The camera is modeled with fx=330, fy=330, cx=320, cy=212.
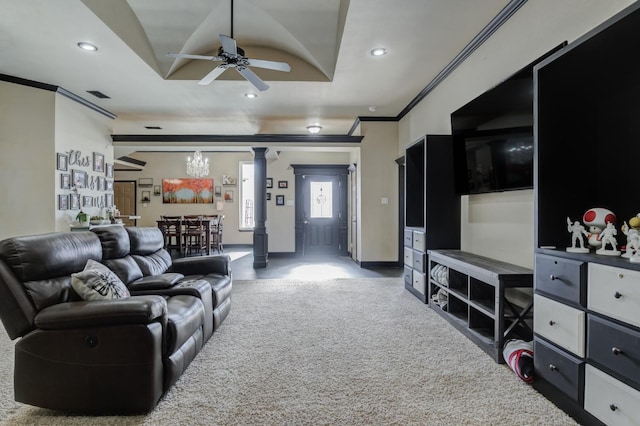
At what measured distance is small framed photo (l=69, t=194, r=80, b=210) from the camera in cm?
498

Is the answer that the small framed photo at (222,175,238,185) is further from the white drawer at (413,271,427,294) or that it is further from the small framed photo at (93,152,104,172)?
the white drawer at (413,271,427,294)

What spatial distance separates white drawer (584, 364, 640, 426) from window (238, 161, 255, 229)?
8537 millimetres

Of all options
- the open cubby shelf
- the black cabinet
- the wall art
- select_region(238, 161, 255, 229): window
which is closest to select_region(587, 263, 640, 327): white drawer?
the open cubby shelf

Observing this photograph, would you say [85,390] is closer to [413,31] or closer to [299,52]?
[413,31]

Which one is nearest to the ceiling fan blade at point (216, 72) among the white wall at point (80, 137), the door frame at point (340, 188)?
the white wall at point (80, 137)

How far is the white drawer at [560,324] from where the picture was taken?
5.46ft

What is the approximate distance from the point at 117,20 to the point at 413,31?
297cm

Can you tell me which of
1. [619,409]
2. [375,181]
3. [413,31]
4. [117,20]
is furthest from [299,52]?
[619,409]

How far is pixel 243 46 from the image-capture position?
14.9ft

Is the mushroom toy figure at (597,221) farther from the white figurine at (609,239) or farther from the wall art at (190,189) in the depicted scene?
the wall art at (190,189)

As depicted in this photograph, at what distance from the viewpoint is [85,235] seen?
237cm

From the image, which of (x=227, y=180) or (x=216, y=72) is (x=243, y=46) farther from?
(x=227, y=180)

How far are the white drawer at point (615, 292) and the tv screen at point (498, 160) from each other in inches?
44.1

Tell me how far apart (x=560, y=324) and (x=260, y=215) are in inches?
211
